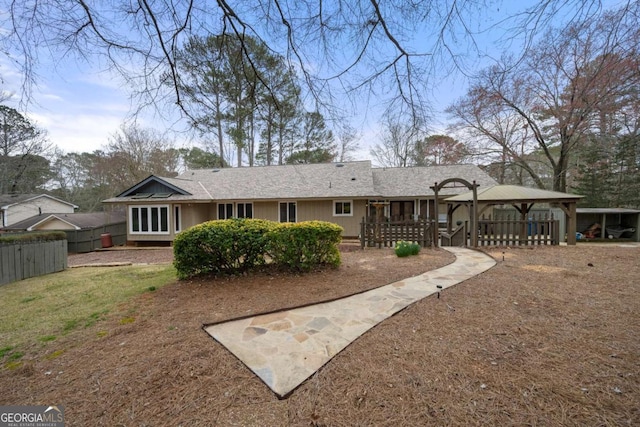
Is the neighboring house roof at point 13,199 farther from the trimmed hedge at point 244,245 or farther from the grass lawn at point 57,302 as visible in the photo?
the trimmed hedge at point 244,245

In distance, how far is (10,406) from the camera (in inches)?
82.4

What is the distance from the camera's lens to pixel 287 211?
581 inches

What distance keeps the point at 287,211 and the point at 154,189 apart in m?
7.35

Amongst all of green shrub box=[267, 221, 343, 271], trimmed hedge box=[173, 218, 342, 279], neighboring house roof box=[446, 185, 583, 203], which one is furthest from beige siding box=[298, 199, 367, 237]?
trimmed hedge box=[173, 218, 342, 279]

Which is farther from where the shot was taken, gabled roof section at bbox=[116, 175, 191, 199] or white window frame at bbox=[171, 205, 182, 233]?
gabled roof section at bbox=[116, 175, 191, 199]

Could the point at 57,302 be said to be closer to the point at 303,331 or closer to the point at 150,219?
the point at 303,331

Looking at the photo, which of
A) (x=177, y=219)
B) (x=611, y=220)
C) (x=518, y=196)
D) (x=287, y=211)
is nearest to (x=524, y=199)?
(x=518, y=196)

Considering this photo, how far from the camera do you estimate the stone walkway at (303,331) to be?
2416mm

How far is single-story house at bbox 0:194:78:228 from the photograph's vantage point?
59.3 ft

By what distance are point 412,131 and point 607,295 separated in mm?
4155

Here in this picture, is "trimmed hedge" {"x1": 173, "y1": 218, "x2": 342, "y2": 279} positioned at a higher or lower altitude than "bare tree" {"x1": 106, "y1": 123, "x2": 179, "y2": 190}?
lower

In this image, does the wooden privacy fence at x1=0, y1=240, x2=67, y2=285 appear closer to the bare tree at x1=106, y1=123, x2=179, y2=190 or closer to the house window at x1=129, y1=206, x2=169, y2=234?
the house window at x1=129, y1=206, x2=169, y2=234

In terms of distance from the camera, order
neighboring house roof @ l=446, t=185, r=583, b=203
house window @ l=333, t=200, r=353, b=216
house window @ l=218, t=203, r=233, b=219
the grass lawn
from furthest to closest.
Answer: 1. house window @ l=218, t=203, r=233, b=219
2. house window @ l=333, t=200, r=353, b=216
3. neighboring house roof @ l=446, t=185, r=583, b=203
4. the grass lawn

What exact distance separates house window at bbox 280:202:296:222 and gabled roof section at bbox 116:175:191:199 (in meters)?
5.15
